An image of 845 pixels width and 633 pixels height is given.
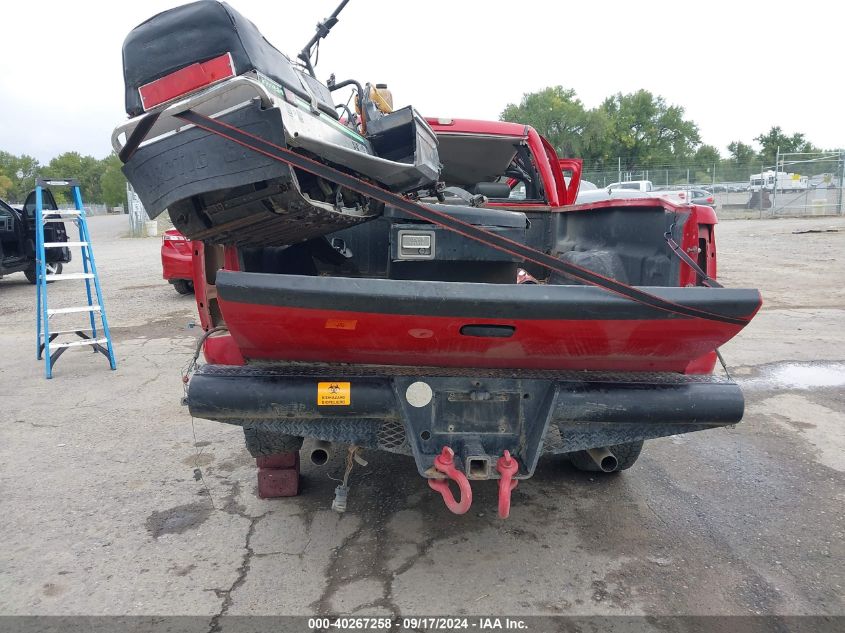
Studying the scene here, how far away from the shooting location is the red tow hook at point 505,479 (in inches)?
95.9

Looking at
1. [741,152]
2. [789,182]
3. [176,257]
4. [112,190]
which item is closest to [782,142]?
[741,152]

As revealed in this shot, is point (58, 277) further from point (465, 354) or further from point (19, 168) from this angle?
point (19, 168)

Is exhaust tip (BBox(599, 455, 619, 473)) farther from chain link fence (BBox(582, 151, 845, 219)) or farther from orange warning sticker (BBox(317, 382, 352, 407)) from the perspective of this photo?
chain link fence (BBox(582, 151, 845, 219))

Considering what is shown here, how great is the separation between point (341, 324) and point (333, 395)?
1.11 ft

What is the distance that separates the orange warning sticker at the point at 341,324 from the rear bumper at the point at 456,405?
0.96 ft

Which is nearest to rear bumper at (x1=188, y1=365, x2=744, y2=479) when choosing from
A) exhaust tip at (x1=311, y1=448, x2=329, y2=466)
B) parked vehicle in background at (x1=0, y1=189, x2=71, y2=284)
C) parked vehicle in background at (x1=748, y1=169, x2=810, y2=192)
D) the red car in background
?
exhaust tip at (x1=311, y1=448, x2=329, y2=466)

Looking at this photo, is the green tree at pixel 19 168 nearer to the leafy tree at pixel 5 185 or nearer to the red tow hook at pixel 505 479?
the leafy tree at pixel 5 185

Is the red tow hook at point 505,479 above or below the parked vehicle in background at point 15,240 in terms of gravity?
below

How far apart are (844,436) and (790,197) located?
2888 cm

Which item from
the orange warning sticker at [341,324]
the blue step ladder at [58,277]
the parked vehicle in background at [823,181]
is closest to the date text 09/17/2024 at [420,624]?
the orange warning sticker at [341,324]

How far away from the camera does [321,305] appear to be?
87.9 inches

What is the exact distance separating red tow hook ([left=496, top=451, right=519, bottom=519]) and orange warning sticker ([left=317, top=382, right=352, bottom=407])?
673 millimetres

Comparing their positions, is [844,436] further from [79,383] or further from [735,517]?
[79,383]

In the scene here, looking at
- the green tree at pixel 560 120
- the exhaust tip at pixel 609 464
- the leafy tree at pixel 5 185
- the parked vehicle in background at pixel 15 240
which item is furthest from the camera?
the leafy tree at pixel 5 185
